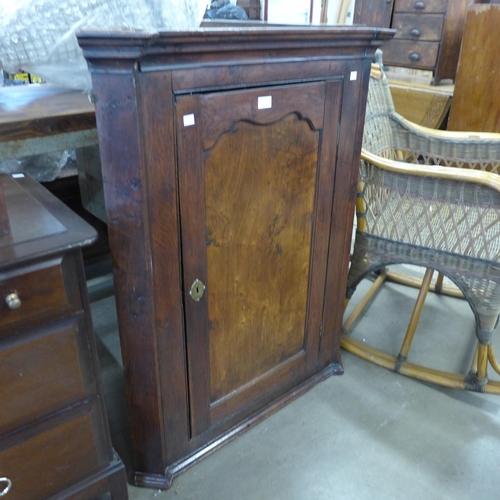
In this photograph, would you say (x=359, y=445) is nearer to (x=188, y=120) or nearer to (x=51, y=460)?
(x=51, y=460)

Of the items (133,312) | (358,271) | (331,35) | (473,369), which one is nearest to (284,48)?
(331,35)

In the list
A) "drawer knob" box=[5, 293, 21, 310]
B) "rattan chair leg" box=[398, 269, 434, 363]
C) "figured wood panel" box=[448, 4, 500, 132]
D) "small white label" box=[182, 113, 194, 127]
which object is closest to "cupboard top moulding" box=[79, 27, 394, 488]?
"small white label" box=[182, 113, 194, 127]

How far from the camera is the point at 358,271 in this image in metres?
1.62

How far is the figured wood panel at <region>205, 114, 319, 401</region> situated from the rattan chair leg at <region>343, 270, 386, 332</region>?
0.45 meters

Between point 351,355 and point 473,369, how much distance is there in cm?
40

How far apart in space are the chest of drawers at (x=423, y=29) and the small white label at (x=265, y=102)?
1666 millimetres

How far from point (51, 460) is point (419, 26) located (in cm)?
238

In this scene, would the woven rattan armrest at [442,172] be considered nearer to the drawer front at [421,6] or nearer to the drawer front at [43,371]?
the drawer front at [43,371]

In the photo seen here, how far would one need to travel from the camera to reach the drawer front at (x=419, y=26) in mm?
2291

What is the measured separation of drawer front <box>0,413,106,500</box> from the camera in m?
0.93

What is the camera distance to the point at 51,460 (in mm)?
983

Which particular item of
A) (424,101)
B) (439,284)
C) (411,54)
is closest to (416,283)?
(439,284)

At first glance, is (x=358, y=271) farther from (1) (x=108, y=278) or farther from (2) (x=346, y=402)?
(1) (x=108, y=278)

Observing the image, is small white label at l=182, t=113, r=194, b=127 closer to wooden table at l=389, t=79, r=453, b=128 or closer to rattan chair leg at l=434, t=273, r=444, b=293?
rattan chair leg at l=434, t=273, r=444, b=293
